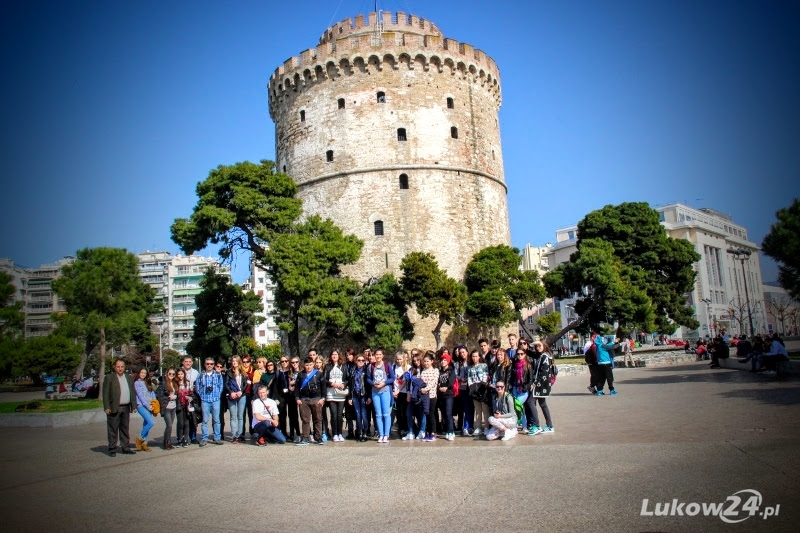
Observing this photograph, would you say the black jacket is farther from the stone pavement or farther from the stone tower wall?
the stone tower wall

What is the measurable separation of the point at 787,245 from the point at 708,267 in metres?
48.3

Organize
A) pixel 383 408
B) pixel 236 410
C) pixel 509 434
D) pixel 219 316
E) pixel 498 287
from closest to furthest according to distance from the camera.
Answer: pixel 509 434, pixel 383 408, pixel 236 410, pixel 498 287, pixel 219 316

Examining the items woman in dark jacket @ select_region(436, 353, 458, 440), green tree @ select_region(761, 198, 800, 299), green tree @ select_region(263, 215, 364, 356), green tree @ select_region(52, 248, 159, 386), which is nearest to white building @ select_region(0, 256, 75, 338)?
green tree @ select_region(52, 248, 159, 386)

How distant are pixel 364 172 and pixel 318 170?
2.37 m

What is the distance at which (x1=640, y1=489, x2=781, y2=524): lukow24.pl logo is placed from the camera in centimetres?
449

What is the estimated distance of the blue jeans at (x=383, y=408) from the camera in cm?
929

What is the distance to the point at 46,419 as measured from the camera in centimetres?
1338

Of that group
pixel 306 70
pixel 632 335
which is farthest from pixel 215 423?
pixel 632 335

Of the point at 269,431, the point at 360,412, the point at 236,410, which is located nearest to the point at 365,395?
the point at 360,412

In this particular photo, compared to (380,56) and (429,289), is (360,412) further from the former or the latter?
(380,56)

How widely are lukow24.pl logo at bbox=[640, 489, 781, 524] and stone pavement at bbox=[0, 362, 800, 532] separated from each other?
2.0 inches

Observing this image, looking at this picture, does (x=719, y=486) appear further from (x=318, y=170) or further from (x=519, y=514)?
(x=318, y=170)

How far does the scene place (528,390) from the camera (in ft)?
29.1

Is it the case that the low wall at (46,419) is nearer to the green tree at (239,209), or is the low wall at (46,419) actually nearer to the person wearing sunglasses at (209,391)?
the person wearing sunglasses at (209,391)
